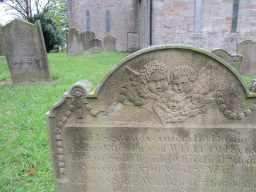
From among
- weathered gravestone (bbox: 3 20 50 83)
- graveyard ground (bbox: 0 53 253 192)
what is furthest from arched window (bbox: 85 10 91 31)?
graveyard ground (bbox: 0 53 253 192)

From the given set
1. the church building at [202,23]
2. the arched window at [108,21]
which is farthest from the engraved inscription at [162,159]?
the arched window at [108,21]

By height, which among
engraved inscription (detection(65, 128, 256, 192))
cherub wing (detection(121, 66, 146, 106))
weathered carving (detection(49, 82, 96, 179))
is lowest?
engraved inscription (detection(65, 128, 256, 192))

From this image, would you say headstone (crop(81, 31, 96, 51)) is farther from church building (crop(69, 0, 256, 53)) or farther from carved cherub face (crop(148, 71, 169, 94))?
carved cherub face (crop(148, 71, 169, 94))

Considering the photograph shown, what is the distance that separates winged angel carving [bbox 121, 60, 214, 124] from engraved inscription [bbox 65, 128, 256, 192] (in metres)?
0.20

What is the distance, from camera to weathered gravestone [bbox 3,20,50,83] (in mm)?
7066

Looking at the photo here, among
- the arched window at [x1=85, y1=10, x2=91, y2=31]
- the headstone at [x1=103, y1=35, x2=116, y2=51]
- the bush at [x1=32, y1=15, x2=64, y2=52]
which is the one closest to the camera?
the headstone at [x1=103, y1=35, x2=116, y2=51]

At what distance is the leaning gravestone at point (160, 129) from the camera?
1.95 meters

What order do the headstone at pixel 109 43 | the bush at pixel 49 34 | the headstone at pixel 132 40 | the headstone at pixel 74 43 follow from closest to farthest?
1. the headstone at pixel 74 43
2. the headstone at pixel 109 43
3. the headstone at pixel 132 40
4. the bush at pixel 49 34

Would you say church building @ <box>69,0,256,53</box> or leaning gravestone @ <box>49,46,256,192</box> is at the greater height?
church building @ <box>69,0,256,53</box>

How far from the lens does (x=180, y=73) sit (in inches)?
76.5

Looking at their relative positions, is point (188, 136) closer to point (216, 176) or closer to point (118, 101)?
point (216, 176)

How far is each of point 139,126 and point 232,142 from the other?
2.58ft

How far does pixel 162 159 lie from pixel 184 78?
746 millimetres

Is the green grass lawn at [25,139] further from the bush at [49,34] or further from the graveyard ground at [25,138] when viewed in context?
the bush at [49,34]
